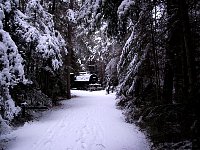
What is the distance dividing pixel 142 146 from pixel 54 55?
783 cm

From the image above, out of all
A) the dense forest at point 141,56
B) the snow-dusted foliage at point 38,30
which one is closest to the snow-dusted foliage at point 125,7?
the dense forest at point 141,56

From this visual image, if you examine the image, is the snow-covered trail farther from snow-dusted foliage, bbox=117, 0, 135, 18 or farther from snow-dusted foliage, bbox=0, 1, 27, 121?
snow-dusted foliage, bbox=117, 0, 135, 18

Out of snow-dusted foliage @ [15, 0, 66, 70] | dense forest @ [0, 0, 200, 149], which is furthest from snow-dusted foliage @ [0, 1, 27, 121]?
snow-dusted foliage @ [15, 0, 66, 70]

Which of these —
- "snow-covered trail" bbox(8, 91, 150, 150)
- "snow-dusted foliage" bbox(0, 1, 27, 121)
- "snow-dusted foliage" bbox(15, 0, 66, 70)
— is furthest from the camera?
"snow-dusted foliage" bbox(15, 0, 66, 70)

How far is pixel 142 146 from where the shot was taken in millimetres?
8680

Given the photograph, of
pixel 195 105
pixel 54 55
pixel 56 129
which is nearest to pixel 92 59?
pixel 54 55

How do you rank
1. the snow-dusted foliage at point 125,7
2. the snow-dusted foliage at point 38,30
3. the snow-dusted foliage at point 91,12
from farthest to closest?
the snow-dusted foliage at point 38,30, the snow-dusted foliage at point 91,12, the snow-dusted foliage at point 125,7

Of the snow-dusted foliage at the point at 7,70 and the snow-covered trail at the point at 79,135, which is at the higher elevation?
the snow-dusted foliage at the point at 7,70

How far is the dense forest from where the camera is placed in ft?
23.3

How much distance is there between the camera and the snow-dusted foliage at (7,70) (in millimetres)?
8484

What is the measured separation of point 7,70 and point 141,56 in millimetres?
5540

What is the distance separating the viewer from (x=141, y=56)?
11.9m

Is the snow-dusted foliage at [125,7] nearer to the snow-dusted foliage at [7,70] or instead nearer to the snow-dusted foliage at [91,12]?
the snow-dusted foliage at [91,12]

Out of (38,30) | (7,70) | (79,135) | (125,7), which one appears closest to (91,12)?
(125,7)
